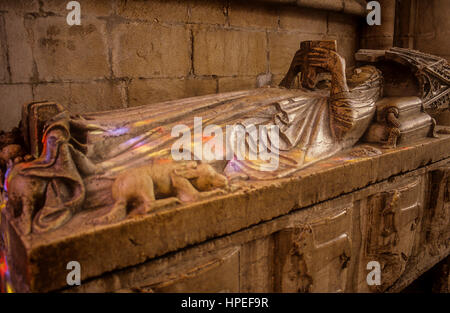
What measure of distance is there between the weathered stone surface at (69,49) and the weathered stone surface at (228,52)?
0.87 meters

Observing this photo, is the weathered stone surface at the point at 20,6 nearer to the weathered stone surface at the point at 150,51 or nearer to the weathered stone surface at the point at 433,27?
the weathered stone surface at the point at 150,51

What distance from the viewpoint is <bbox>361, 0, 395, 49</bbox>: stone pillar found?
4562 mm

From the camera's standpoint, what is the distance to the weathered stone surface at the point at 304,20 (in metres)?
3.92

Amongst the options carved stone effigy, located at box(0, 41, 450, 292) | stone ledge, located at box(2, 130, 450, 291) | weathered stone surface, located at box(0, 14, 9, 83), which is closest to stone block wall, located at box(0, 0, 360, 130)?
weathered stone surface, located at box(0, 14, 9, 83)

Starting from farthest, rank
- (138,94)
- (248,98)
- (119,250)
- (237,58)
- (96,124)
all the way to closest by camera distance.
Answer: (237,58) < (138,94) < (248,98) < (96,124) < (119,250)

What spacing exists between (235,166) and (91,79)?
1484 millimetres

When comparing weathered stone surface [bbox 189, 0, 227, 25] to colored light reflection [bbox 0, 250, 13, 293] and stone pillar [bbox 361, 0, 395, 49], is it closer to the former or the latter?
stone pillar [bbox 361, 0, 395, 49]

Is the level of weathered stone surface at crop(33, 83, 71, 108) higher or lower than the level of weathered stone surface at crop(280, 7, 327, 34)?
lower

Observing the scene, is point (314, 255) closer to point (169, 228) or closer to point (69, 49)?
point (169, 228)

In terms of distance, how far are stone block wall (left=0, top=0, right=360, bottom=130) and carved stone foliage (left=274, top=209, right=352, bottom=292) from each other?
177 centimetres

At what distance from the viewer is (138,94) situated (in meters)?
3.01

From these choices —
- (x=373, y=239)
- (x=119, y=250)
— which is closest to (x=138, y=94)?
(x=119, y=250)

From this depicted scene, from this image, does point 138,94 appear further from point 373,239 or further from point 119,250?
point 373,239

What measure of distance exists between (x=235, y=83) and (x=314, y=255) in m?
2.07
